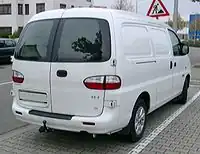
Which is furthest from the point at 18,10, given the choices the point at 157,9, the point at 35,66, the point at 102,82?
the point at 102,82

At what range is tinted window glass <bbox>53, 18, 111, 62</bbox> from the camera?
411 cm

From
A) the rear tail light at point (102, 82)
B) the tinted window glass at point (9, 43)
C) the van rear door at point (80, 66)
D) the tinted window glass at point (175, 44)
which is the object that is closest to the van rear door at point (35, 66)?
the van rear door at point (80, 66)

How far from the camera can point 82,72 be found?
4.07 m

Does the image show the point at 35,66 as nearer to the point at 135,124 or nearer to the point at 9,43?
the point at 135,124

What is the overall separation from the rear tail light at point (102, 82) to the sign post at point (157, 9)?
5715 millimetres

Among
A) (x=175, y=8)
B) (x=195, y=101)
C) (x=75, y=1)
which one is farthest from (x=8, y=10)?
(x=195, y=101)

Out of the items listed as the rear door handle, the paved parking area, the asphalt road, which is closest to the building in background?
the asphalt road

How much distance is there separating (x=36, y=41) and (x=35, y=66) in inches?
15.6

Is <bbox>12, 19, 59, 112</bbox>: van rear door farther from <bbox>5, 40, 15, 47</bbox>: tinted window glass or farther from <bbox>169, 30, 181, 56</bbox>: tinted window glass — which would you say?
<bbox>5, 40, 15, 47</bbox>: tinted window glass

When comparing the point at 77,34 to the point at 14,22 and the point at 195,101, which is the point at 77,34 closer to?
the point at 195,101

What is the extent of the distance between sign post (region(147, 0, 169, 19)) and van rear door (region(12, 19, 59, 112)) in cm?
547

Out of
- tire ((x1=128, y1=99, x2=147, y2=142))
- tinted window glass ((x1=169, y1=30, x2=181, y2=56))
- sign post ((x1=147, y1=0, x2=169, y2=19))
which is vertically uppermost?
sign post ((x1=147, y1=0, x2=169, y2=19))

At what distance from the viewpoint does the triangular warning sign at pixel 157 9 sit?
9.16m

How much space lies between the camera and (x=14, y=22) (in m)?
44.2
